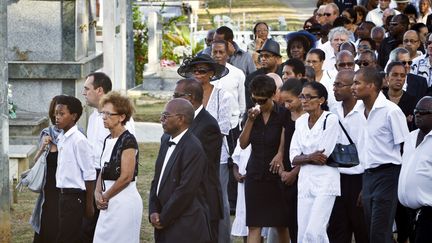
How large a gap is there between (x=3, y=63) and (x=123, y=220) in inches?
121

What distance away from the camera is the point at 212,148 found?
11648 millimetres

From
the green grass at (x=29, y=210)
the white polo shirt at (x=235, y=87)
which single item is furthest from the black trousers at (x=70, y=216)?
the white polo shirt at (x=235, y=87)

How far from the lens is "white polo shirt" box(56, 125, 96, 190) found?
1191 cm

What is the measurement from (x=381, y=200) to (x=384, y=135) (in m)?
0.59

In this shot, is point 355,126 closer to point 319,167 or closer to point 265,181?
point 319,167

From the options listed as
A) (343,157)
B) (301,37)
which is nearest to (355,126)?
(343,157)

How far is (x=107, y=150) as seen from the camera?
36.4ft

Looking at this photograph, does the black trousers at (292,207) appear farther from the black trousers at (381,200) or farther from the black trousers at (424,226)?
the black trousers at (424,226)

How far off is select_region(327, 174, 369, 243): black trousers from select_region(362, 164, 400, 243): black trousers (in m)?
0.26

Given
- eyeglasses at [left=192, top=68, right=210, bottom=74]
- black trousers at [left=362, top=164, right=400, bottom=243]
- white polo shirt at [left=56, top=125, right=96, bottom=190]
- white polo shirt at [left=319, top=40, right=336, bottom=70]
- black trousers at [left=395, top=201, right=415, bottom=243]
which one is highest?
eyeglasses at [left=192, top=68, right=210, bottom=74]

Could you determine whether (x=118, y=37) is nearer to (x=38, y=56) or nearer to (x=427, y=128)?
(x=38, y=56)

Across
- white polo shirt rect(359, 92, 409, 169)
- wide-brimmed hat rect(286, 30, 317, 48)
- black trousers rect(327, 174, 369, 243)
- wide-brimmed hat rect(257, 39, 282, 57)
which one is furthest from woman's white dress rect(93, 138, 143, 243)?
wide-brimmed hat rect(286, 30, 317, 48)

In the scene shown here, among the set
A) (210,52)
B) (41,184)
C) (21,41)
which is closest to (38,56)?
(21,41)

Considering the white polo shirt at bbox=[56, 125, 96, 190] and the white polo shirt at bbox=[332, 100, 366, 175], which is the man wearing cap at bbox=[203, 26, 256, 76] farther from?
the white polo shirt at bbox=[56, 125, 96, 190]
